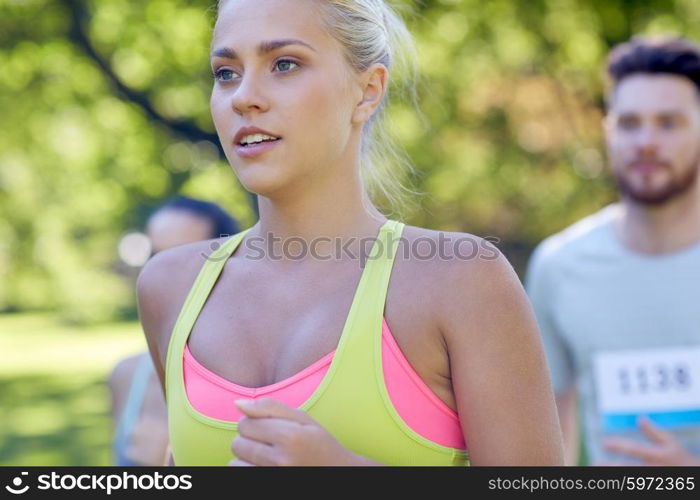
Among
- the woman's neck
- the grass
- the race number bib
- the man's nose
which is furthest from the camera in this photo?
the grass

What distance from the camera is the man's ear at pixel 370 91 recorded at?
202 centimetres

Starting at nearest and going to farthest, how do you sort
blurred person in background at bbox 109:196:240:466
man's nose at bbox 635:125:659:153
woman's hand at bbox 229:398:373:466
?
woman's hand at bbox 229:398:373:466, blurred person in background at bbox 109:196:240:466, man's nose at bbox 635:125:659:153

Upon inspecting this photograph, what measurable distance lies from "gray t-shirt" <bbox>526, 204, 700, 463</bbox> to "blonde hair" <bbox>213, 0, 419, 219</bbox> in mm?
1152

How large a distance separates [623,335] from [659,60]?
1149 mm

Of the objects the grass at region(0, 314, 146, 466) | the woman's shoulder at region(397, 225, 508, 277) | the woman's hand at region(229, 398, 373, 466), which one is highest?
the woman's shoulder at region(397, 225, 508, 277)

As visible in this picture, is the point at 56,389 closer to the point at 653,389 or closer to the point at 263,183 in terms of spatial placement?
the point at 653,389

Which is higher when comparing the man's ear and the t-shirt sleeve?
the man's ear

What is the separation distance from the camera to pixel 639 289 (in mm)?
3506

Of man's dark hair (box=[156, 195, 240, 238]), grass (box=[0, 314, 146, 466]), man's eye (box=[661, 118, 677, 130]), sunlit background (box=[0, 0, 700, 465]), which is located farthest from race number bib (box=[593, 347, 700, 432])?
grass (box=[0, 314, 146, 466])

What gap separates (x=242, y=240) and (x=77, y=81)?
9.68 m

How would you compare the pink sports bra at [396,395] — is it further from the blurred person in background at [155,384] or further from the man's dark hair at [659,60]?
the man's dark hair at [659,60]

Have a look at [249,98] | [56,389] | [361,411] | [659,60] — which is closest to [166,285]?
[249,98]

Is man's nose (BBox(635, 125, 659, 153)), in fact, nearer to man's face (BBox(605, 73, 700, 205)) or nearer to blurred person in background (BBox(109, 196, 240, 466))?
man's face (BBox(605, 73, 700, 205))

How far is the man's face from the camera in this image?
3689 millimetres
